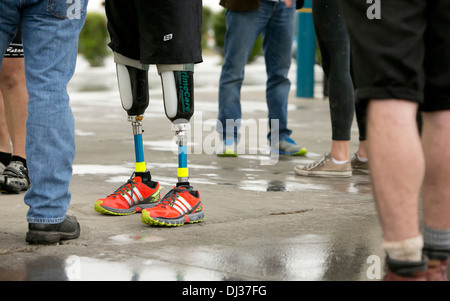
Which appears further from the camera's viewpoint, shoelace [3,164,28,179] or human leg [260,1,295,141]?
human leg [260,1,295,141]

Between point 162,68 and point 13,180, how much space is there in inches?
48.8

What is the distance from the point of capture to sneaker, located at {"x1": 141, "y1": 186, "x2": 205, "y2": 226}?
358 cm

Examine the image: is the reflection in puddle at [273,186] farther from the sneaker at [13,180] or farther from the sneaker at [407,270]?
the sneaker at [407,270]

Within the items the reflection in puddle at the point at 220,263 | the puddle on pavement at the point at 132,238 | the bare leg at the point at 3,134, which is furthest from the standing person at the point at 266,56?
the reflection in puddle at the point at 220,263

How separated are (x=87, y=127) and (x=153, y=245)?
179 inches

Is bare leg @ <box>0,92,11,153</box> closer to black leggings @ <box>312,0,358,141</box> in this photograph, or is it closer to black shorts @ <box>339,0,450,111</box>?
black leggings @ <box>312,0,358,141</box>

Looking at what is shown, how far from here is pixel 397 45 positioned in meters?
2.39

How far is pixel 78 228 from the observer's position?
132 inches

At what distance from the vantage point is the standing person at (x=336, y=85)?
16.4 ft

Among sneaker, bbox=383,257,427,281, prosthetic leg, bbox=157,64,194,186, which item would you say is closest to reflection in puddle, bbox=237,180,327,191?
prosthetic leg, bbox=157,64,194,186

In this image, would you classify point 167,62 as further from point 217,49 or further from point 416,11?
point 217,49

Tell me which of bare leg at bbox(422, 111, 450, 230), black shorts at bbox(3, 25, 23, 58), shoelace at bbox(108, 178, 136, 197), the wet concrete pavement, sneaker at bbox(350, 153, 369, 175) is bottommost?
sneaker at bbox(350, 153, 369, 175)

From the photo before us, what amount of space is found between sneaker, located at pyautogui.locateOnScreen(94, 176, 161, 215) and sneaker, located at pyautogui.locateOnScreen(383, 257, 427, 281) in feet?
5.98

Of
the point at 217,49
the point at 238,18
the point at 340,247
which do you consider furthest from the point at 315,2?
the point at 217,49
